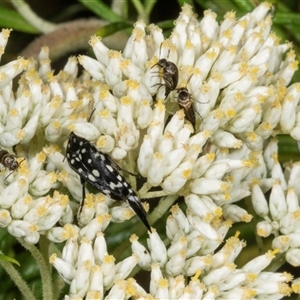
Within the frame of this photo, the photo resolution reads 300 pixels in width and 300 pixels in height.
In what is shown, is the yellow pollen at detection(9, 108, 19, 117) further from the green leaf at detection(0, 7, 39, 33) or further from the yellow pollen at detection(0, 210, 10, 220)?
the green leaf at detection(0, 7, 39, 33)

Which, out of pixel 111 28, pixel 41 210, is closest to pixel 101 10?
pixel 111 28

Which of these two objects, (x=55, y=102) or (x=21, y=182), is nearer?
(x=21, y=182)

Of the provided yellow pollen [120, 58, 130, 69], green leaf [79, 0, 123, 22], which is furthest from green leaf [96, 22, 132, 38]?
yellow pollen [120, 58, 130, 69]

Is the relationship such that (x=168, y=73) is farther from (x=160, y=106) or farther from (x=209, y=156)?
(x=209, y=156)

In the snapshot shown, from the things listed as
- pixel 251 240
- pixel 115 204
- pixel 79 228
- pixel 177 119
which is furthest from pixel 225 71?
pixel 251 240

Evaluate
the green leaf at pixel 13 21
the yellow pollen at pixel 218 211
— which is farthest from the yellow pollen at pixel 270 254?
the green leaf at pixel 13 21
